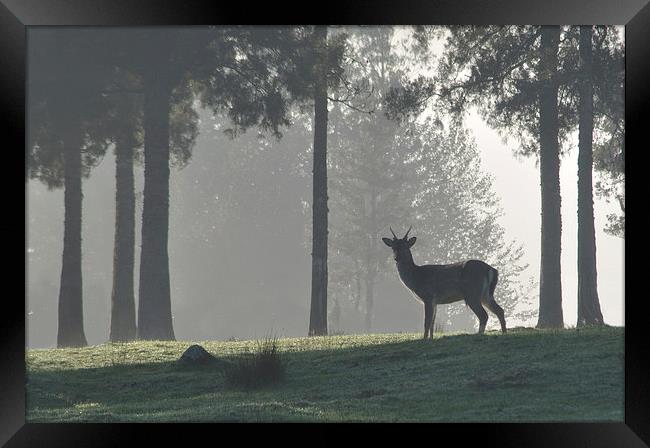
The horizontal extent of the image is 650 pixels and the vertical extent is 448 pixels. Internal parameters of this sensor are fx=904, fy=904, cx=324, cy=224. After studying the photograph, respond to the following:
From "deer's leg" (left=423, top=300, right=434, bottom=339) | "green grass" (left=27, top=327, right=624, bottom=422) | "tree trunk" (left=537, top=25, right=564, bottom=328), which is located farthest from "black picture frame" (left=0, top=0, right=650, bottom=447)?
"tree trunk" (left=537, top=25, right=564, bottom=328)

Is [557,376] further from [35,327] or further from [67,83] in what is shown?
[35,327]

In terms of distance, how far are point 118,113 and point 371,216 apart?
65.5 ft

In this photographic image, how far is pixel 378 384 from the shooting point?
456 inches

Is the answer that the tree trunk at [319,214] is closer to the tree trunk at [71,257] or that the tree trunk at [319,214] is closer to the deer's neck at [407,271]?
the deer's neck at [407,271]

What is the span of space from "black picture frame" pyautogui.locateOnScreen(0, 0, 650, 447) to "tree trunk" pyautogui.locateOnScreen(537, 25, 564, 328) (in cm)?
1048

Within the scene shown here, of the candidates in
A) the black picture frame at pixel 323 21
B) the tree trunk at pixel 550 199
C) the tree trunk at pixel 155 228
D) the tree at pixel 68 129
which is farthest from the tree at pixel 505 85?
the black picture frame at pixel 323 21

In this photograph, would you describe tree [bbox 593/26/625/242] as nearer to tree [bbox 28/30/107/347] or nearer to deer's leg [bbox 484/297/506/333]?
deer's leg [bbox 484/297/506/333]

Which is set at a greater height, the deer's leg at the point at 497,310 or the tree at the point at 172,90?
the tree at the point at 172,90

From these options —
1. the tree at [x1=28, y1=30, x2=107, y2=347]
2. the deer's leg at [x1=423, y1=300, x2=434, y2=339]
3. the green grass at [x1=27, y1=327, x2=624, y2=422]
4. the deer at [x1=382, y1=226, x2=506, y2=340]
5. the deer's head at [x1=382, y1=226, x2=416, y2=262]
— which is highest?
the tree at [x1=28, y1=30, x2=107, y2=347]

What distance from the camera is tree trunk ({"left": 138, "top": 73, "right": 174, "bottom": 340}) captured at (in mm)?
19438

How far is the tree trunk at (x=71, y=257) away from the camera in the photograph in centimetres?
1989

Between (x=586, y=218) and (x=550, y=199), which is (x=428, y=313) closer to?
(x=586, y=218)

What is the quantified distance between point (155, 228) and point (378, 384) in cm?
928

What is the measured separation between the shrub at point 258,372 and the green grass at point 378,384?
0.16 m
